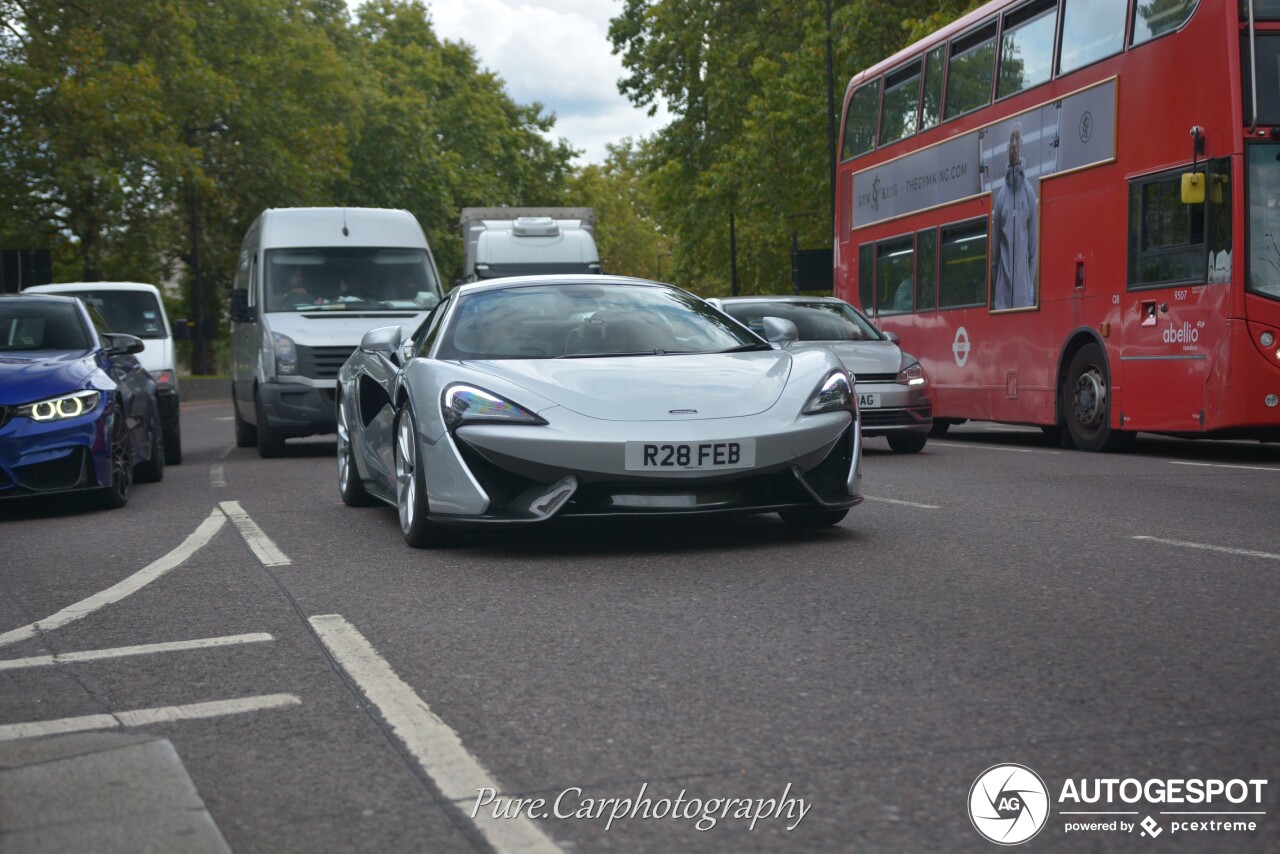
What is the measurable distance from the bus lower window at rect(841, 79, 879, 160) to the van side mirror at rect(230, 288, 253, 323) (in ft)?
27.8

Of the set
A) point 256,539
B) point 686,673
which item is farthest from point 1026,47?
point 686,673

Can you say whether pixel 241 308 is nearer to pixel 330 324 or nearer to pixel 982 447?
pixel 330 324

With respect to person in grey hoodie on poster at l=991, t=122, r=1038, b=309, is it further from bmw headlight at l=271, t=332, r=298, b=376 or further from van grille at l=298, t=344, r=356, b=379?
bmw headlight at l=271, t=332, r=298, b=376

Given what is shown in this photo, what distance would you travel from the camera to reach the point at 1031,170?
16672mm

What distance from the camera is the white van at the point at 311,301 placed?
16.0 metres

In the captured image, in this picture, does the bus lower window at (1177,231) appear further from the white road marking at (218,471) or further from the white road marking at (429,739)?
the white road marking at (429,739)

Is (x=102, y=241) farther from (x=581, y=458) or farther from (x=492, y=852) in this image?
(x=492, y=852)

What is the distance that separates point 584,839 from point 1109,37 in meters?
13.6

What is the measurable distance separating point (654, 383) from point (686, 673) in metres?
2.84

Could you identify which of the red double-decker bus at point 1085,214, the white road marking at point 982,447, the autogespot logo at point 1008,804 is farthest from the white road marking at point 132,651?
the white road marking at point 982,447

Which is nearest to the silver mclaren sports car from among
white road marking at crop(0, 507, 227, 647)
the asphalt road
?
the asphalt road

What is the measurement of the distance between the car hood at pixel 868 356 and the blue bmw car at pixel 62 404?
246 inches

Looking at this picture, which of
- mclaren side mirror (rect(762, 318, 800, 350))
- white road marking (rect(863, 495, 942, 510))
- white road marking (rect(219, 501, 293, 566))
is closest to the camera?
white road marking (rect(219, 501, 293, 566))

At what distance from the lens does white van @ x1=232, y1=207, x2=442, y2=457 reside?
16031 mm
